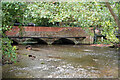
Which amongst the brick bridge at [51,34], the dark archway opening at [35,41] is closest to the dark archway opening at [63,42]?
the brick bridge at [51,34]

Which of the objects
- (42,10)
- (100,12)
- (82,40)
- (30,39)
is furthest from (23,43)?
(100,12)

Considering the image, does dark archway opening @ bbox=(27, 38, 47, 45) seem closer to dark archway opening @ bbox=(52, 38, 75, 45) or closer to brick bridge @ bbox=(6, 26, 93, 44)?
brick bridge @ bbox=(6, 26, 93, 44)

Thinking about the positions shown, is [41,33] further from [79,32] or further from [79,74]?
[79,74]

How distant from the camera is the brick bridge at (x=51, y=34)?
6.59 metres

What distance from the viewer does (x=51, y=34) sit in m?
6.91

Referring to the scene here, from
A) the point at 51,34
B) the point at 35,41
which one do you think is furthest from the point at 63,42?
the point at 35,41

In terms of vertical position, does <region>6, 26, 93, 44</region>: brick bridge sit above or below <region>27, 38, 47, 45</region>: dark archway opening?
above

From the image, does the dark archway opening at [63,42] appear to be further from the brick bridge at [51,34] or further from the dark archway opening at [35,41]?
the dark archway opening at [35,41]

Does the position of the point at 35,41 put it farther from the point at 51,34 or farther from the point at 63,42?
the point at 63,42

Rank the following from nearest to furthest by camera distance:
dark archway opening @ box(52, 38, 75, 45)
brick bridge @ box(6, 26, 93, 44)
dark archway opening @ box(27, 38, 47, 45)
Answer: brick bridge @ box(6, 26, 93, 44)
dark archway opening @ box(27, 38, 47, 45)
dark archway opening @ box(52, 38, 75, 45)

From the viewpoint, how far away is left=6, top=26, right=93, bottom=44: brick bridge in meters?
6.59

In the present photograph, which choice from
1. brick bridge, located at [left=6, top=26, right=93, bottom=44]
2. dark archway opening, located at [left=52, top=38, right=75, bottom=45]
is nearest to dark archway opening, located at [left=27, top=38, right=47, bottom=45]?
brick bridge, located at [left=6, top=26, right=93, bottom=44]

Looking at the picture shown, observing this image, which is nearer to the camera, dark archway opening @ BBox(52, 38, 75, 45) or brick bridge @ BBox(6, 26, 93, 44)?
brick bridge @ BBox(6, 26, 93, 44)

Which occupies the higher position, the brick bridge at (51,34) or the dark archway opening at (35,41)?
the brick bridge at (51,34)
